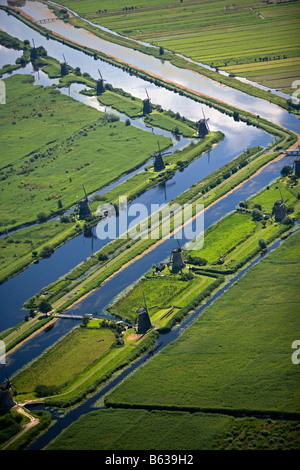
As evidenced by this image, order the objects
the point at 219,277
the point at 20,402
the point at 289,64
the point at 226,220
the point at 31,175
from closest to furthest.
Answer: the point at 20,402 → the point at 219,277 → the point at 226,220 → the point at 31,175 → the point at 289,64

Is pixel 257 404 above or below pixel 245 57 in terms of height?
below

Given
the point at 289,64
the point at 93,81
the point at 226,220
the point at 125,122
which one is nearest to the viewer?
the point at 226,220

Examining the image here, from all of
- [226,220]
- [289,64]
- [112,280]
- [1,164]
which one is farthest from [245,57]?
[112,280]

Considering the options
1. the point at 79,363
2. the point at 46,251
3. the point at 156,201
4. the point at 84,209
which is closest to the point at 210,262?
the point at 156,201

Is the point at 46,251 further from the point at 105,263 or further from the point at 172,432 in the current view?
the point at 172,432

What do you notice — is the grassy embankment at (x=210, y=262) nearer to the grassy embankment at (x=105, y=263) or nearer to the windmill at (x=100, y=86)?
the grassy embankment at (x=105, y=263)

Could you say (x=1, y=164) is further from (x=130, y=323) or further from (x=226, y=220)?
(x=130, y=323)
